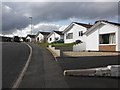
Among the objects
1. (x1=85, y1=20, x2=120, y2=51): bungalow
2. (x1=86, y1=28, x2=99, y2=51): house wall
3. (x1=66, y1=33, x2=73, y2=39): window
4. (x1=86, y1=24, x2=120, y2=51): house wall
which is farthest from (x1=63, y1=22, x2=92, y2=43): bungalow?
(x1=85, y1=20, x2=120, y2=51): bungalow

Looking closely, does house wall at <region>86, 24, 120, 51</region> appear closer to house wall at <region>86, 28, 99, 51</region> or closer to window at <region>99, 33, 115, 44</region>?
house wall at <region>86, 28, 99, 51</region>

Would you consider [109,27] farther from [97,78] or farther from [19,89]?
[19,89]

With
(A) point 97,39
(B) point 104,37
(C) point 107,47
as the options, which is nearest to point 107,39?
(B) point 104,37

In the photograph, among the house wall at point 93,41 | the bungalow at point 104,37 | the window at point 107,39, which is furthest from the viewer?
the house wall at point 93,41

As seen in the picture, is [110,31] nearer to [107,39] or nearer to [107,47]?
[107,39]

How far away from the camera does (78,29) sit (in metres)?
53.1

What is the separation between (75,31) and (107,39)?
1879 centimetres

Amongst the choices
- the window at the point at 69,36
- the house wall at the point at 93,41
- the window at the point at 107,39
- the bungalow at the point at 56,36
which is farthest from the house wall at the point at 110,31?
the bungalow at the point at 56,36

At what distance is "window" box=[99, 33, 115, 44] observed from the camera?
111 ft

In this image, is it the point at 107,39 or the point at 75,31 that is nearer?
the point at 107,39

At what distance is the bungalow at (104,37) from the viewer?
32.7 metres

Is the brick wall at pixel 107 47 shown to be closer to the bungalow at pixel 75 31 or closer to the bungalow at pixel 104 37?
the bungalow at pixel 104 37

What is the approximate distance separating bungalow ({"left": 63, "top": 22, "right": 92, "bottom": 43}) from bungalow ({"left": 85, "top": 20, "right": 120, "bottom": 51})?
12940mm

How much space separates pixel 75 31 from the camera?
176ft
